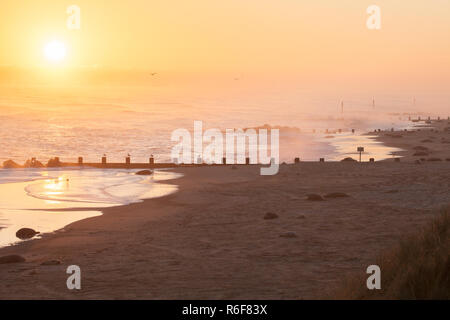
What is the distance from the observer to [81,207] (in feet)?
91.9

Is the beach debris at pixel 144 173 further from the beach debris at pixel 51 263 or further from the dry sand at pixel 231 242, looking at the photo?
the beach debris at pixel 51 263

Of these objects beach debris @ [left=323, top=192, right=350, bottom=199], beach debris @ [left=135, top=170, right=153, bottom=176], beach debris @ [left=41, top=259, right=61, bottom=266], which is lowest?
beach debris @ [left=41, top=259, right=61, bottom=266]

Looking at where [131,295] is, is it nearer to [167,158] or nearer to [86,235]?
[86,235]

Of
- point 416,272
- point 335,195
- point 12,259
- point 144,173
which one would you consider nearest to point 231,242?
point 12,259

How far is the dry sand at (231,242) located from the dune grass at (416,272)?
1.38m

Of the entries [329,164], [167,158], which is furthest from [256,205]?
[167,158]

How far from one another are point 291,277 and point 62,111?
163 metres

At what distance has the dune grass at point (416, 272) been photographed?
10289 millimetres

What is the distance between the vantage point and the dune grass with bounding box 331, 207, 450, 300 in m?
10.3

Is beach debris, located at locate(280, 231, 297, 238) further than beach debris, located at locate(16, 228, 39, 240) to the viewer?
No

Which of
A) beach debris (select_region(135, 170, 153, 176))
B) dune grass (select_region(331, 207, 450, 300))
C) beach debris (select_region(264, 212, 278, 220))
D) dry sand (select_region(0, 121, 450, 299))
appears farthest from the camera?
beach debris (select_region(135, 170, 153, 176))

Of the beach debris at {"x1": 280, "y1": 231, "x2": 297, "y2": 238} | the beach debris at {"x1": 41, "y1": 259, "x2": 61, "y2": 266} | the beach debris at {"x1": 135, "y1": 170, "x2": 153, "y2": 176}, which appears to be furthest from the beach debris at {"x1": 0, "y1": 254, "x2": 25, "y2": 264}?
the beach debris at {"x1": 135, "y1": 170, "x2": 153, "y2": 176}

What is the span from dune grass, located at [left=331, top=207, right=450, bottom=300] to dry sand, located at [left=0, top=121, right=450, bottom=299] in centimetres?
138

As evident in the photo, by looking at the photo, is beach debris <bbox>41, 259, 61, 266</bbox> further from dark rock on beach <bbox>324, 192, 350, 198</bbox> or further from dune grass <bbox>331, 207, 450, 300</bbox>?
dark rock on beach <bbox>324, 192, 350, 198</bbox>
